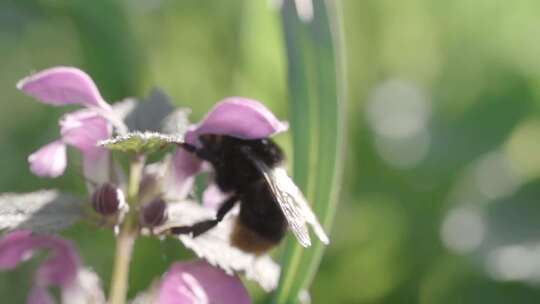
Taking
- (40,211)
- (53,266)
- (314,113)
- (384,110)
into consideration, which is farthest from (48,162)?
(384,110)

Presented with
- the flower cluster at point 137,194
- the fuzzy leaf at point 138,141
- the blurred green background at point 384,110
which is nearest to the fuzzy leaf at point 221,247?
the flower cluster at point 137,194

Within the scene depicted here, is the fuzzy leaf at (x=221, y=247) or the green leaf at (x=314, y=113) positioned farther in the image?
the green leaf at (x=314, y=113)

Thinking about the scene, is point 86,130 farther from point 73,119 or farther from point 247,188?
point 247,188

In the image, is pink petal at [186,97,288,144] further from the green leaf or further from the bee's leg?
the green leaf

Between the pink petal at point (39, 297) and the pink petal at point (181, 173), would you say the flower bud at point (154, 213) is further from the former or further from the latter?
the pink petal at point (39, 297)

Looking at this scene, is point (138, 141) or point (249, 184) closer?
point (138, 141)

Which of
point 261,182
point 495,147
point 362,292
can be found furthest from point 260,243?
point 495,147
